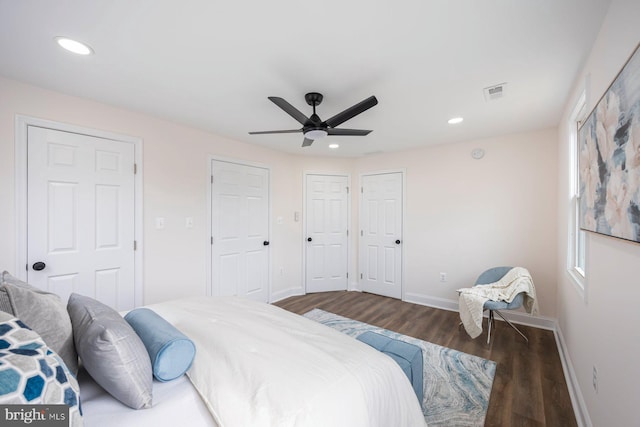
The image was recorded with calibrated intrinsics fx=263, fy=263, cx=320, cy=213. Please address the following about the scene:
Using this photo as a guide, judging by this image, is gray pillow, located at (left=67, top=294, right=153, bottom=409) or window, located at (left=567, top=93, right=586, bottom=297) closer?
gray pillow, located at (left=67, top=294, right=153, bottom=409)

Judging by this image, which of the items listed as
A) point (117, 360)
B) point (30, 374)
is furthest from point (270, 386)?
point (30, 374)

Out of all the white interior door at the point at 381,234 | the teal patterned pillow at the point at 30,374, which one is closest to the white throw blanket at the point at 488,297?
the white interior door at the point at 381,234

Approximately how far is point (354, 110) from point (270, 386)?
1.73 metres

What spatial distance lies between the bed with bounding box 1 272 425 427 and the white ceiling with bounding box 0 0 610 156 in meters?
1.57

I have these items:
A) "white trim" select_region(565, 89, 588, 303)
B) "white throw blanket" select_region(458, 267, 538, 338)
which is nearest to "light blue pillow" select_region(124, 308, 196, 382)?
"white throw blanket" select_region(458, 267, 538, 338)

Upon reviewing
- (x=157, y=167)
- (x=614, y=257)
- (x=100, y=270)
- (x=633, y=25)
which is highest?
(x=633, y=25)

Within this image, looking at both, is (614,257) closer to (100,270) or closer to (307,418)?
(307,418)

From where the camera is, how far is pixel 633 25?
3.54 feet

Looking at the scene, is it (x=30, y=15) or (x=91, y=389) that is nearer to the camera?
(x=91, y=389)

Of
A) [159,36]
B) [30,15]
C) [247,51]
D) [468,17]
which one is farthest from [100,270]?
[468,17]

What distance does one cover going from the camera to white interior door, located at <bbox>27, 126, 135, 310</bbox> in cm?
215

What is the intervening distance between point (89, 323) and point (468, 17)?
7.47 ft

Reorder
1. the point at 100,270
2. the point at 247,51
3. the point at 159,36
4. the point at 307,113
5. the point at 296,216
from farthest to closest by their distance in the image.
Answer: the point at 296,216
the point at 307,113
the point at 100,270
the point at 247,51
the point at 159,36

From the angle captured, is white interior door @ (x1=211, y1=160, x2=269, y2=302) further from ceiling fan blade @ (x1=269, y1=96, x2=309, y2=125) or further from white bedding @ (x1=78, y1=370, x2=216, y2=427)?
white bedding @ (x1=78, y1=370, x2=216, y2=427)
